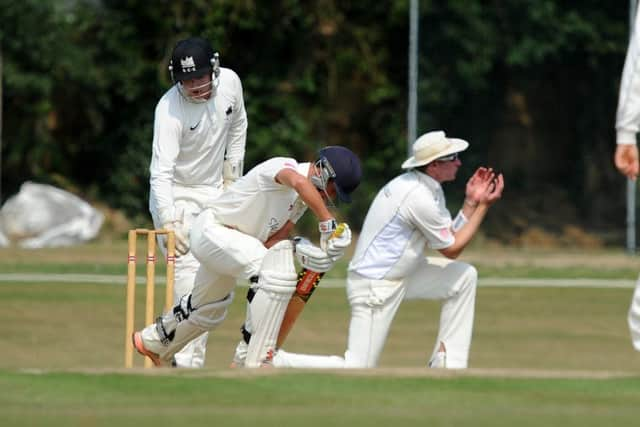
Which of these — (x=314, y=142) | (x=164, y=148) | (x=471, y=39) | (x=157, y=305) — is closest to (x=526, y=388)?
(x=164, y=148)

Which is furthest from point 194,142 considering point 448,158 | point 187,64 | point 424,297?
point 424,297

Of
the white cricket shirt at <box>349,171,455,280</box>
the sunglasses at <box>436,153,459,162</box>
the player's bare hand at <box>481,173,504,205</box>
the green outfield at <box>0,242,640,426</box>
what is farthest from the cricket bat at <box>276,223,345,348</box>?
the player's bare hand at <box>481,173,504,205</box>

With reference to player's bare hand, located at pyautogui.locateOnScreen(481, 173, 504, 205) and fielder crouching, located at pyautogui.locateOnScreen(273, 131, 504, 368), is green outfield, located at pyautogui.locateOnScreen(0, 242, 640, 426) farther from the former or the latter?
player's bare hand, located at pyautogui.locateOnScreen(481, 173, 504, 205)

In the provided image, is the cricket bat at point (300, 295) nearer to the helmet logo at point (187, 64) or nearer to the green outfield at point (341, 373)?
the green outfield at point (341, 373)

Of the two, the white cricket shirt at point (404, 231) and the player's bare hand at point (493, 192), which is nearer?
the white cricket shirt at point (404, 231)

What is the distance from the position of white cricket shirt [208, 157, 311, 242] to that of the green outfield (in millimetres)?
833

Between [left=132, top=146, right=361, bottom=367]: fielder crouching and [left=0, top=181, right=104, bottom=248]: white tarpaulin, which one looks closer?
[left=132, top=146, right=361, bottom=367]: fielder crouching

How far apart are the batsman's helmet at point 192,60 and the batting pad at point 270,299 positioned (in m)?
1.07

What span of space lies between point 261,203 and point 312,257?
15.6 inches

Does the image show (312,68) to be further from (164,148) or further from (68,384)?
(68,384)

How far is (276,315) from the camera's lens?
6332 mm

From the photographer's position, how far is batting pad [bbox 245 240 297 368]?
20.5 feet

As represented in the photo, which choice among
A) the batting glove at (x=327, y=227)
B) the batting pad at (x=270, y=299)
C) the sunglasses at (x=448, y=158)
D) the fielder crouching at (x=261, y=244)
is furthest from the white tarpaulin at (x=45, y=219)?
the batting glove at (x=327, y=227)

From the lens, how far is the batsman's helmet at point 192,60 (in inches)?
274
